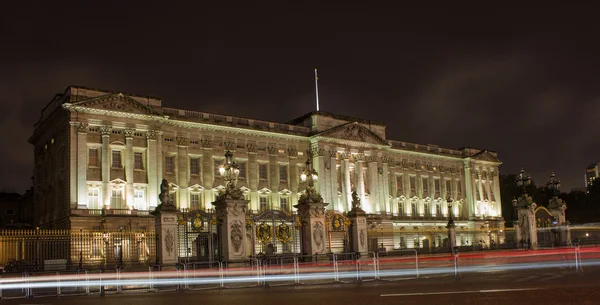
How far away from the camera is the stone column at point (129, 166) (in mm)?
51188

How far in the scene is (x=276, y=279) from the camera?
21.2 meters

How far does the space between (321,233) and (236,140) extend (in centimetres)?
3279

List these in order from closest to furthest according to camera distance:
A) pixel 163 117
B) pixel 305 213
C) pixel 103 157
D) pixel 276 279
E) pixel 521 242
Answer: pixel 276 279
pixel 305 213
pixel 521 242
pixel 103 157
pixel 163 117

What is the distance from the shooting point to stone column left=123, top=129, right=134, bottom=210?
5119cm

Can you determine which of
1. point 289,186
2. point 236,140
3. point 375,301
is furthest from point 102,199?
point 375,301

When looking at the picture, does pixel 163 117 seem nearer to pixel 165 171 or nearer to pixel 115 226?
pixel 165 171

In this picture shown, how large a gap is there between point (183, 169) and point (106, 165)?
25.8ft

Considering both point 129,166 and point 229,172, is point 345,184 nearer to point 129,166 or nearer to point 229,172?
point 129,166

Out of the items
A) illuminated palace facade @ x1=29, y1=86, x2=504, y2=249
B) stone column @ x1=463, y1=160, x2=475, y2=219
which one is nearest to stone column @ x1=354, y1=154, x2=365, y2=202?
illuminated palace facade @ x1=29, y1=86, x2=504, y2=249

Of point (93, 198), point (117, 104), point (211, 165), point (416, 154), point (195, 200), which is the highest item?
point (117, 104)

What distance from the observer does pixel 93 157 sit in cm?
5053

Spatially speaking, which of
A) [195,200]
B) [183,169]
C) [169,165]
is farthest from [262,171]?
[169,165]

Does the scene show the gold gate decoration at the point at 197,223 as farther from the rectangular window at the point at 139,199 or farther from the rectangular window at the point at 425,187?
the rectangular window at the point at 425,187

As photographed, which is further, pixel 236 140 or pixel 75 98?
pixel 236 140
